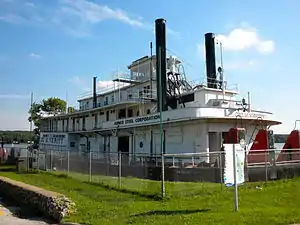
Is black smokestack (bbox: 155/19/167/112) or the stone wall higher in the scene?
black smokestack (bbox: 155/19/167/112)

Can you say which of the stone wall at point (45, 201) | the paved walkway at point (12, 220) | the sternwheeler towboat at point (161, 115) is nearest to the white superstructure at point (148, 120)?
the sternwheeler towboat at point (161, 115)

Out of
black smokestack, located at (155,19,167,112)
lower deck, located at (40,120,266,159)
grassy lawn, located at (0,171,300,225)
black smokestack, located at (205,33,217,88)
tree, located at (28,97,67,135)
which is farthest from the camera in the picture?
tree, located at (28,97,67,135)

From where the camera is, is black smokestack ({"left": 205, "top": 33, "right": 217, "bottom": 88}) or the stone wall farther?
black smokestack ({"left": 205, "top": 33, "right": 217, "bottom": 88})

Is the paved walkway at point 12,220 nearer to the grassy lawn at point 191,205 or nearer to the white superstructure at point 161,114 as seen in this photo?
the grassy lawn at point 191,205

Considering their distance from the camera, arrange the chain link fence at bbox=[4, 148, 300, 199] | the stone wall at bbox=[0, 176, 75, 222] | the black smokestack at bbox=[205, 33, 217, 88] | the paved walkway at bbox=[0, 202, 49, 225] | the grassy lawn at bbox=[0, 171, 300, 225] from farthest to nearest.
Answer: the black smokestack at bbox=[205, 33, 217, 88] → the chain link fence at bbox=[4, 148, 300, 199] → the stone wall at bbox=[0, 176, 75, 222] → the paved walkway at bbox=[0, 202, 49, 225] → the grassy lawn at bbox=[0, 171, 300, 225]

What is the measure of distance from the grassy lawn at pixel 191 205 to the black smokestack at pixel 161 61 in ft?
49.6

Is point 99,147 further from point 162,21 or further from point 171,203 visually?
point 171,203

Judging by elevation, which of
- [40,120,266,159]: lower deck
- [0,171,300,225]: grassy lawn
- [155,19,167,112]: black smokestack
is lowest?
[0,171,300,225]: grassy lawn

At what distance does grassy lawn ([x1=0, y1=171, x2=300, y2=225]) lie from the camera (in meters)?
9.81

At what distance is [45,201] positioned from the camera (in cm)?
1195

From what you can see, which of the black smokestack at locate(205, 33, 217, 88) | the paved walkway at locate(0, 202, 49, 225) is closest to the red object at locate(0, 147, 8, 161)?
the black smokestack at locate(205, 33, 217, 88)

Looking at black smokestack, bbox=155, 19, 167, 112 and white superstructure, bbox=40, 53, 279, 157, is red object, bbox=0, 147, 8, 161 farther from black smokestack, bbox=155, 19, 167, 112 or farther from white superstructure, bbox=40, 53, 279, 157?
black smokestack, bbox=155, 19, 167, 112

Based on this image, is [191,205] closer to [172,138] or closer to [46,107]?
[172,138]

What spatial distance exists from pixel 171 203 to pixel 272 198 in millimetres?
3287
